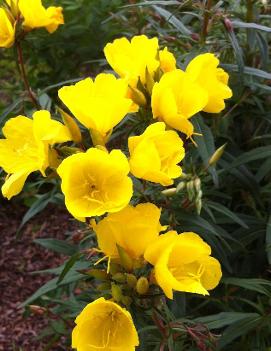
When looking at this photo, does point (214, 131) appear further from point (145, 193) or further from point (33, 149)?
point (33, 149)

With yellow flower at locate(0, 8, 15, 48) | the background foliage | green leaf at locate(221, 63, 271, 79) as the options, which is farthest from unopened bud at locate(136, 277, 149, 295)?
yellow flower at locate(0, 8, 15, 48)

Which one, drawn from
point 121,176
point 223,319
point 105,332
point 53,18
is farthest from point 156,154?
point 53,18

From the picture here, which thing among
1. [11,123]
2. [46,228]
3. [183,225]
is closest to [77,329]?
[11,123]

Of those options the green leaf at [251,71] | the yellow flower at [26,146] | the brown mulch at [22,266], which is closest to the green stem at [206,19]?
the green leaf at [251,71]

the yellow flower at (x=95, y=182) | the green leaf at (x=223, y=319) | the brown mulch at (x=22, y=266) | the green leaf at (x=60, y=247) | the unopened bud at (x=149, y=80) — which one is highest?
the unopened bud at (x=149, y=80)

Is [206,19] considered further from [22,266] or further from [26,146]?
[22,266]

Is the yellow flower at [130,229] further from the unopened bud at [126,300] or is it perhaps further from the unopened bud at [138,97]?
the unopened bud at [138,97]
